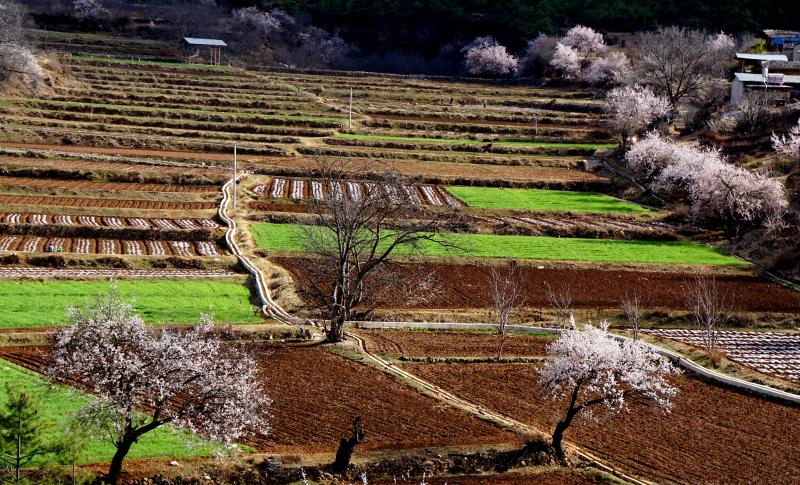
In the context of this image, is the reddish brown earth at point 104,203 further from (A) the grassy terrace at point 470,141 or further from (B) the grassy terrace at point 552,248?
(A) the grassy terrace at point 470,141

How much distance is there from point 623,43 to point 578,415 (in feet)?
334

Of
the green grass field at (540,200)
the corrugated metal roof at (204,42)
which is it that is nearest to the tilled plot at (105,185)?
the green grass field at (540,200)

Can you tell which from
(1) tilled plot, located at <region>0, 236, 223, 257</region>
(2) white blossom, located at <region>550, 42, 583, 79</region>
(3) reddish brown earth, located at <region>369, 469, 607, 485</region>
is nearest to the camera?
(3) reddish brown earth, located at <region>369, 469, 607, 485</region>

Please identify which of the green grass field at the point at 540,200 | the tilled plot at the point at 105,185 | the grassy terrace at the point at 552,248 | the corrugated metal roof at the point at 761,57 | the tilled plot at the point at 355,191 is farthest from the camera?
the corrugated metal roof at the point at 761,57

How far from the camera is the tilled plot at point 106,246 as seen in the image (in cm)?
4838

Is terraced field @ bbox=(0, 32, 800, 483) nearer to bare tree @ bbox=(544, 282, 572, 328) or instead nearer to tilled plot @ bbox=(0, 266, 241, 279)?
tilled plot @ bbox=(0, 266, 241, 279)

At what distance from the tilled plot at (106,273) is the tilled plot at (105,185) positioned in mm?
15959

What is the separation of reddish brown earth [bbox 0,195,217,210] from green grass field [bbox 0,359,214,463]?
28.1 m

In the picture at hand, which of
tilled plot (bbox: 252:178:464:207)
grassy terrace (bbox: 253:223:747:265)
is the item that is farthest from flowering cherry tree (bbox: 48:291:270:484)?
tilled plot (bbox: 252:178:464:207)

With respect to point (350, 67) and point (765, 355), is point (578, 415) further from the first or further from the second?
point (350, 67)

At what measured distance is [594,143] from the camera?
3669 inches

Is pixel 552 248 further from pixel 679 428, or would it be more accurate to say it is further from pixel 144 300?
pixel 679 428

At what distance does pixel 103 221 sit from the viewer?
5397 cm

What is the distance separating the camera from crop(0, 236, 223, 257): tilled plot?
48.4 m
